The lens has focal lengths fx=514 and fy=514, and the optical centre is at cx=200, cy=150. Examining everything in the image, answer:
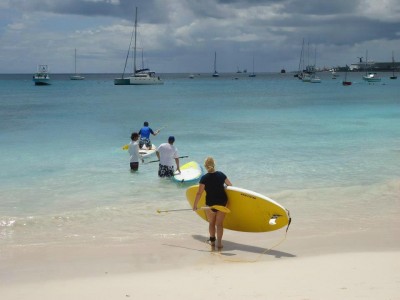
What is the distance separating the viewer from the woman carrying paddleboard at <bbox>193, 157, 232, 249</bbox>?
27.7 ft

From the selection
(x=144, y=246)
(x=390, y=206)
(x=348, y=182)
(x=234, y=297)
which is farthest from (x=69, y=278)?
(x=348, y=182)

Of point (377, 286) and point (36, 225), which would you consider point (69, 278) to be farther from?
point (377, 286)

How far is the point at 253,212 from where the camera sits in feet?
29.0

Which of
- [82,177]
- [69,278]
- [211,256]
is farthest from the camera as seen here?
[82,177]

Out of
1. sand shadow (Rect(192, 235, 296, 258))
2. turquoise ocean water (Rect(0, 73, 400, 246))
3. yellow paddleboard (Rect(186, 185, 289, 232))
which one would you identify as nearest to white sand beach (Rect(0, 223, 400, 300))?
sand shadow (Rect(192, 235, 296, 258))

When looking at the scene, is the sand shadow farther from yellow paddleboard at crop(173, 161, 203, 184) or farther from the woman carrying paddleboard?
yellow paddleboard at crop(173, 161, 203, 184)

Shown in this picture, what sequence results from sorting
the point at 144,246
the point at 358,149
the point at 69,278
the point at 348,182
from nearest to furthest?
1. the point at 69,278
2. the point at 144,246
3. the point at 348,182
4. the point at 358,149

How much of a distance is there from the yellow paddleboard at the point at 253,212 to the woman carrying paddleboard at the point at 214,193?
10.5 inches

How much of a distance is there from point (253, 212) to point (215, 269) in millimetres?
1559

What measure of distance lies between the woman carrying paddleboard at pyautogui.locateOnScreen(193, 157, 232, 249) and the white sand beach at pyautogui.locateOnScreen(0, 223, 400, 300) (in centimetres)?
37

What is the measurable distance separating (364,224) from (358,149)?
11.3m

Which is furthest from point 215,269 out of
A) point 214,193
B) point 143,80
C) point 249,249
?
point 143,80

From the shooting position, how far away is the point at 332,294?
6406 mm

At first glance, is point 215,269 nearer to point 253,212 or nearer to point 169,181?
point 253,212
